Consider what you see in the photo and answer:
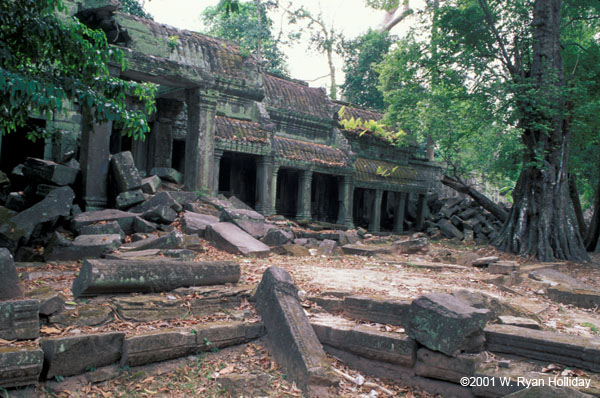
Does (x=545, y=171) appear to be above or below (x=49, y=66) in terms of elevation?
below

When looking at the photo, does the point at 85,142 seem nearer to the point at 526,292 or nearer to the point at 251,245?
the point at 251,245

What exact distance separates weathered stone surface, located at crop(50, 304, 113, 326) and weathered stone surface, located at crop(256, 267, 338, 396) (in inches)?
59.4

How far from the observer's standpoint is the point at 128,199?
8.53 m

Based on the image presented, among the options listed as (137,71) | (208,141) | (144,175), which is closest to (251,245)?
(208,141)

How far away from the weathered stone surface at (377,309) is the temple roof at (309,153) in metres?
11.2

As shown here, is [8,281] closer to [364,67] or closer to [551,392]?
[551,392]

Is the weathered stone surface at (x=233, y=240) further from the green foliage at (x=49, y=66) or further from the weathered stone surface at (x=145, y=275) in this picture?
the green foliage at (x=49, y=66)

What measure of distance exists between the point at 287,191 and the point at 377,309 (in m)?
15.0

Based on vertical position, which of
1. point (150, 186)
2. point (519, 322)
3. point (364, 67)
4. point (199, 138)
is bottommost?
point (519, 322)

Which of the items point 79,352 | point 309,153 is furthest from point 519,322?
point 309,153

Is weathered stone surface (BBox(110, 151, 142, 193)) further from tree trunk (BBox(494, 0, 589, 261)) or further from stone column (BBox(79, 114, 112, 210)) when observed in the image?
tree trunk (BBox(494, 0, 589, 261))

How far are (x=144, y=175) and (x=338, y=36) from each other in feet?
74.0

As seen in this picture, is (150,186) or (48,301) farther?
(150,186)

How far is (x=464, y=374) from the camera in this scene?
377cm
